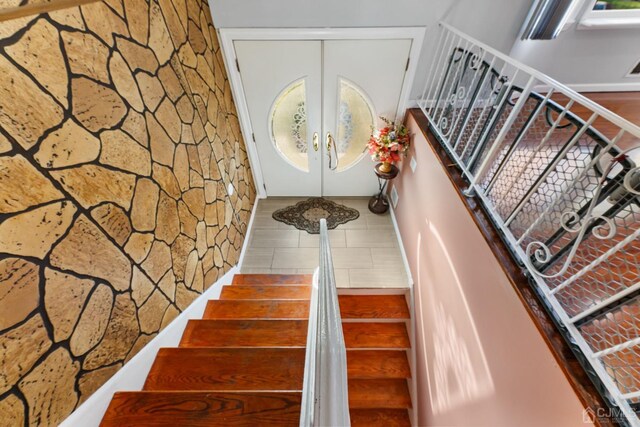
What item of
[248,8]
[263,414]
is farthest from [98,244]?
[248,8]

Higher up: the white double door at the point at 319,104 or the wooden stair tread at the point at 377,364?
the white double door at the point at 319,104

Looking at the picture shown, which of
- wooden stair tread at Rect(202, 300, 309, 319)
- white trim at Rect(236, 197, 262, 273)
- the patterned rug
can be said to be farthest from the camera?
the patterned rug

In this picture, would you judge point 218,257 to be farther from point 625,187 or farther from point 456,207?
point 625,187

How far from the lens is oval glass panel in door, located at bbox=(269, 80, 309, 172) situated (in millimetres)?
2719

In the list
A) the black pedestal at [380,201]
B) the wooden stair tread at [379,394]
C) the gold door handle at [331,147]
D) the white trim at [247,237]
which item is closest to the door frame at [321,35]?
the gold door handle at [331,147]

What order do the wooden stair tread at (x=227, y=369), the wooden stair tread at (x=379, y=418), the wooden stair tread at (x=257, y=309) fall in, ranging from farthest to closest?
the wooden stair tread at (x=379, y=418), the wooden stair tread at (x=257, y=309), the wooden stair tread at (x=227, y=369)

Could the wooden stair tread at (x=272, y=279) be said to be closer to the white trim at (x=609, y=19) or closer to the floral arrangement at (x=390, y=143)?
the floral arrangement at (x=390, y=143)

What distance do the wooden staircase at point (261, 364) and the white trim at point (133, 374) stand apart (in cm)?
4

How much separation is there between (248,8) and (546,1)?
86.9 inches

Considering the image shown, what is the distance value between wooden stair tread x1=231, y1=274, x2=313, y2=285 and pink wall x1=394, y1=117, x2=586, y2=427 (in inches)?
42.7

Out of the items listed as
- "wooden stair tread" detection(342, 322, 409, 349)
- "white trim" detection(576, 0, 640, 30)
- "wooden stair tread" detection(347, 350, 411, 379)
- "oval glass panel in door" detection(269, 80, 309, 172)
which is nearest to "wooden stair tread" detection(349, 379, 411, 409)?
"wooden stair tread" detection(347, 350, 411, 379)

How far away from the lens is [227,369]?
141 centimetres

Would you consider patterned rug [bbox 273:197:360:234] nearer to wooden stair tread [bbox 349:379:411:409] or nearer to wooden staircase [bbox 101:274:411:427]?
wooden staircase [bbox 101:274:411:427]

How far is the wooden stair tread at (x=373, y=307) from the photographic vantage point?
2543mm
